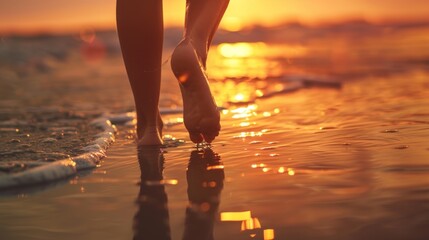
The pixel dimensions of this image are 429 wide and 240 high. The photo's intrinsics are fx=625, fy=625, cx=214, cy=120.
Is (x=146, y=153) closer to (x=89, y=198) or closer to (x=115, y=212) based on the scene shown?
(x=89, y=198)

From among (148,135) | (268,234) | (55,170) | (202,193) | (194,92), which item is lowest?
(268,234)

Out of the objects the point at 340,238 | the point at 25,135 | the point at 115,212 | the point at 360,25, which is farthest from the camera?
the point at 360,25

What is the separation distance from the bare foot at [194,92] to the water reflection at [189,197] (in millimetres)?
136

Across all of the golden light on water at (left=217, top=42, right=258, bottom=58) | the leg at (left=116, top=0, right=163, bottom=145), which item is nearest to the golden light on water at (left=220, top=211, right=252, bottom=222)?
the leg at (left=116, top=0, right=163, bottom=145)

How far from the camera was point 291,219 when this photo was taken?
4.85 ft

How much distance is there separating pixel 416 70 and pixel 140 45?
4.35 meters

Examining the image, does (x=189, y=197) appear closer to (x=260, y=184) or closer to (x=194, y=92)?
(x=260, y=184)

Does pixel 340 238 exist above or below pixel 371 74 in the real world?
below

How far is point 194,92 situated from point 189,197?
613 mm

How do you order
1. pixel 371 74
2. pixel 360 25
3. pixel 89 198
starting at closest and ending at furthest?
1. pixel 89 198
2. pixel 371 74
3. pixel 360 25

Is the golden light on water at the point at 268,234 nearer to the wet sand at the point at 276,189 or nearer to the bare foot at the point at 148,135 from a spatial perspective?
the wet sand at the point at 276,189

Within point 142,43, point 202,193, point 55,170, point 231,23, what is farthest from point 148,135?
point 231,23

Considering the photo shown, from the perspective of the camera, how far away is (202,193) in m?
1.79

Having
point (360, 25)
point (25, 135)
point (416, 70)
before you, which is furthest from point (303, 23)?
point (25, 135)
